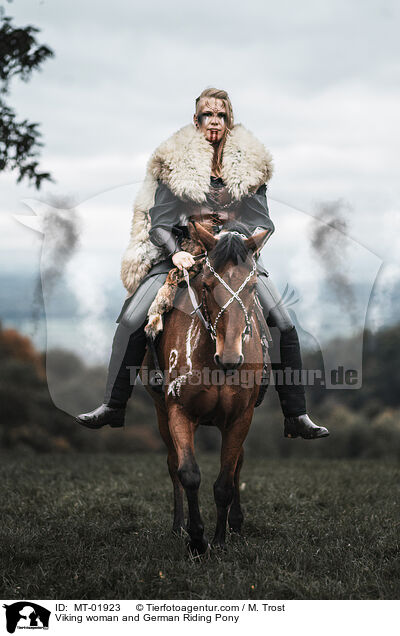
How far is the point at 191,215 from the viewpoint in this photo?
5.48 meters

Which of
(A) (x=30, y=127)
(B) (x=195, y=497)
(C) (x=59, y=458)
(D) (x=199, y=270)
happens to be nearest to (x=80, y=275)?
(D) (x=199, y=270)

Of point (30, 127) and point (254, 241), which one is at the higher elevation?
point (30, 127)

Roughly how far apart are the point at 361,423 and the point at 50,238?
16328 mm

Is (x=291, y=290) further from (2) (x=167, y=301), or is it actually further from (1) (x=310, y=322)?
(2) (x=167, y=301)

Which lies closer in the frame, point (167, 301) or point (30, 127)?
point (167, 301)

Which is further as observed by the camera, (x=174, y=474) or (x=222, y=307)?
(x=174, y=474)

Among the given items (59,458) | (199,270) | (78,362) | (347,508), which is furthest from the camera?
(59,458)

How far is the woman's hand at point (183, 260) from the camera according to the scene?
5.05 m

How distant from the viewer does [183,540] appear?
18.0 ft

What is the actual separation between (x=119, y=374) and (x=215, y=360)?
1.57 m

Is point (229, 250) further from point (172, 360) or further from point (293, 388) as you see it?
point (293, 388)

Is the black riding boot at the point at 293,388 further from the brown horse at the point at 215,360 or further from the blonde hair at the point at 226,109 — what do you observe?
the blonde hair at the point at 226,109

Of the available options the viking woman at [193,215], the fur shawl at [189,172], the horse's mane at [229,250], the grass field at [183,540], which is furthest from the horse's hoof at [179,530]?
the horse's mane at [229,250]
